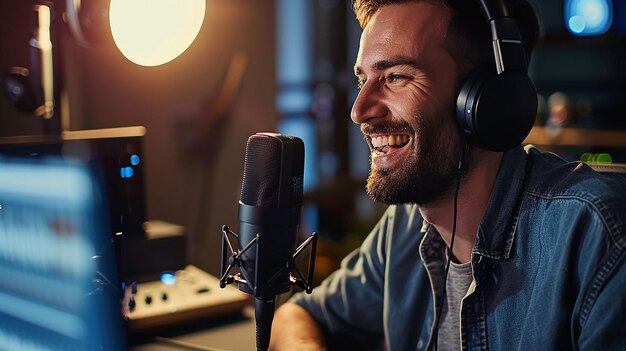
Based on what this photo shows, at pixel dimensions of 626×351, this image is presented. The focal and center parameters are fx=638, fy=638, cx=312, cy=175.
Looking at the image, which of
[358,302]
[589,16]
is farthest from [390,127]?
[589,16]

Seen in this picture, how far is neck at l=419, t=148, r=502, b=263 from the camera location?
3.57ft

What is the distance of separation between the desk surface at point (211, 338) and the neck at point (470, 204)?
0.37 metres

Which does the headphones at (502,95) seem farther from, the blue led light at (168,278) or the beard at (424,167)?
the blue led light at (168,278)

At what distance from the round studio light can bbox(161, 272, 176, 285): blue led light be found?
1.42 feet

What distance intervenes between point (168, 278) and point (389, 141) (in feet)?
1.81

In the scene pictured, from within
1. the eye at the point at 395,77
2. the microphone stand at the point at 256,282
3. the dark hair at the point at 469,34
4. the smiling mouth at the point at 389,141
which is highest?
the dark hair at the point at 469,34

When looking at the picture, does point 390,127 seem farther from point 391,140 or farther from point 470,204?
point 470,204

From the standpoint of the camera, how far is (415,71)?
1.06 metres

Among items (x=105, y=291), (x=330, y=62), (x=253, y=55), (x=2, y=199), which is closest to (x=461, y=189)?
(x=105, y=291)

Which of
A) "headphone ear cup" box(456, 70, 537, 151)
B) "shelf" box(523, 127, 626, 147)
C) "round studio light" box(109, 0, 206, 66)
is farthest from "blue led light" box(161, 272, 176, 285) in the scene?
"shelf" box(523, 127, 626, 147)

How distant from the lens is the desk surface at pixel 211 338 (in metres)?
1.09

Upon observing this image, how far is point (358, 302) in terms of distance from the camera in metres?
1.28

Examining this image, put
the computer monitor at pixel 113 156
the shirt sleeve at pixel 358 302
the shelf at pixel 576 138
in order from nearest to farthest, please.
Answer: the computer monitor at pixel 113 156 → the shirt sleeve at pixel 358 302 → the shelf at pixel 576 138

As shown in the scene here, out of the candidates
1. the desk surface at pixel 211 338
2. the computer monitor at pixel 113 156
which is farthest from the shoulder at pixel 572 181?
the computer monitor at pixel 113 156
